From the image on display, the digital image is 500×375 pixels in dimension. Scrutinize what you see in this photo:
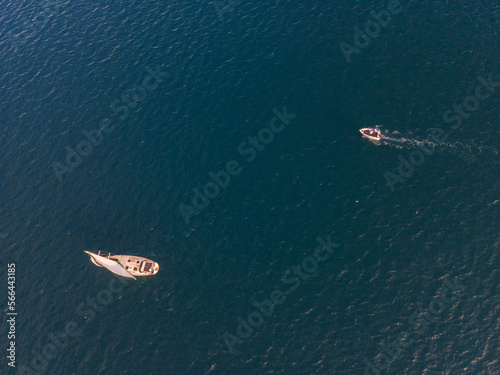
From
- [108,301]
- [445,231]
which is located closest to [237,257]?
[108,301]

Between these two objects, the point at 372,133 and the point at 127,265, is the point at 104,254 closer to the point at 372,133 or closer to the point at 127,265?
the point at 127,265

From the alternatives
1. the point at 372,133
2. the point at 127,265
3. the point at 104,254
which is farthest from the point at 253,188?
the point at 104,254

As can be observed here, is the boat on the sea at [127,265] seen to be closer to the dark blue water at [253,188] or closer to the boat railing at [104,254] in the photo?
the boat railing at [104,254]

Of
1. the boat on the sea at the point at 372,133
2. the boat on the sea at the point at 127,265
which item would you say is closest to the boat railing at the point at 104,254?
the boat on the sea at the point at 127,265

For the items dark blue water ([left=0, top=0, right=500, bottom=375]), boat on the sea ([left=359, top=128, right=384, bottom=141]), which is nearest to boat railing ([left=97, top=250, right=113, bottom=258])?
dark blue water ([left=0, top=0, right=500, bottom=375])

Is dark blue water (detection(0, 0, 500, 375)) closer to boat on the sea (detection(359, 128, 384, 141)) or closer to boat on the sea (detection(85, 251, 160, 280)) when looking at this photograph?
boat on the sea (detection(359, 128, 384, 141))

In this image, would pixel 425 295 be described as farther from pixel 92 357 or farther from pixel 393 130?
pixel 92 357
